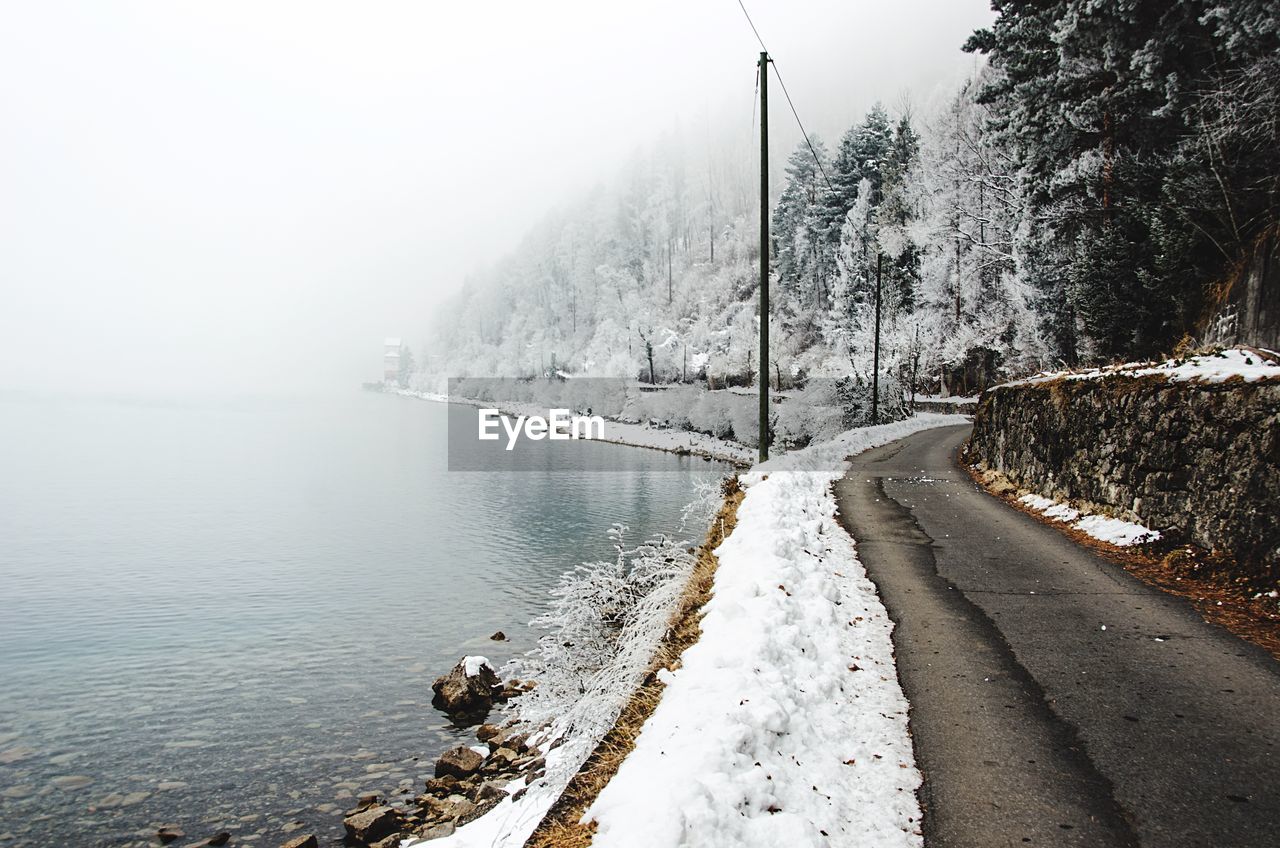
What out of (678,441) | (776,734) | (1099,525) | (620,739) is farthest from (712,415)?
(776,734)

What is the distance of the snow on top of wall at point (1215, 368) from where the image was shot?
8.41 m

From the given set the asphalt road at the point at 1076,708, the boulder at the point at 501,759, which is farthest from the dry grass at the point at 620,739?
the boulder at the point at 501,759

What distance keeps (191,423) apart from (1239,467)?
368 ft

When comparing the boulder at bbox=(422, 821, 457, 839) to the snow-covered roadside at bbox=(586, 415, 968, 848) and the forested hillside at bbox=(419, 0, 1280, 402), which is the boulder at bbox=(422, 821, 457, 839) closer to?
the snow-covered roadside at bbox=(586, 415, 968, 848)

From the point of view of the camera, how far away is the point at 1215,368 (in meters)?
9.28

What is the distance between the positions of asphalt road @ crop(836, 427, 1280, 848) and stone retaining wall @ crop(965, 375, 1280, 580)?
43.8 inches

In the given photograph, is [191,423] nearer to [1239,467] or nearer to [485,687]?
[485,687]

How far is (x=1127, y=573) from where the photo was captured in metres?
8.50

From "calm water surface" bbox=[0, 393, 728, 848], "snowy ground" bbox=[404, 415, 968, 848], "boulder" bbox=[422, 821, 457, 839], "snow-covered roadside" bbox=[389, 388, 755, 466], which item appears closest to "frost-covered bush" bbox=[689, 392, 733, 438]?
"snow-covered roadside" bbox=[389, 388, 755, 466]

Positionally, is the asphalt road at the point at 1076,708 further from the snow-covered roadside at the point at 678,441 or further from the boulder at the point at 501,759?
the snow-covered roadside at the point at 678,441

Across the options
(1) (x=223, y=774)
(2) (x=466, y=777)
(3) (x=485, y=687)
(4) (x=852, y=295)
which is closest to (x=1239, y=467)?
(2) (x=466, y=777)

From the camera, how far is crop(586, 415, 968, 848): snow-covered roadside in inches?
149

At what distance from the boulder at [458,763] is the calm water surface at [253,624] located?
0.37 m

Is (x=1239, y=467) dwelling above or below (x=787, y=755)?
above
